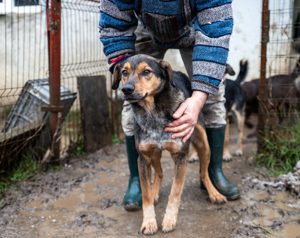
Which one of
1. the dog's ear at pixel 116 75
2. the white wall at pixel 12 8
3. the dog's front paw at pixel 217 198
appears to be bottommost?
the dog's front paw at pixel 217 198

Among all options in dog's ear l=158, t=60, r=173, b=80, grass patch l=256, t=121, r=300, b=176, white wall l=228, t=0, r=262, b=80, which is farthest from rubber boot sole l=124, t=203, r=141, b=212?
white wall l=228, t=0, r=262, b=80

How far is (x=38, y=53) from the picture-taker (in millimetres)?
5176

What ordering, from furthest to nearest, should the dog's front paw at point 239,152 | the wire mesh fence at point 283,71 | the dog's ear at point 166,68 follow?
the dog's front paw at point 239,152, the wire mesh fence at point 283,71, the dog's ear at point 166,68

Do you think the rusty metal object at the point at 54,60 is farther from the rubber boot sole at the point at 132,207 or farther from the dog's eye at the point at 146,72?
the dog's eye at the point at 146,72

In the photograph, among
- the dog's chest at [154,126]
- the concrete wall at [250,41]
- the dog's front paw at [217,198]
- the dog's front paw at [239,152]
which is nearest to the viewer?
the dog's chest at [154,126]

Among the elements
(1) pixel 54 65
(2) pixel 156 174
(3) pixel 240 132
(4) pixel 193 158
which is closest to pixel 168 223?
(2) pixel 156 174

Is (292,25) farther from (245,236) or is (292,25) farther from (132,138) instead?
(245,236)

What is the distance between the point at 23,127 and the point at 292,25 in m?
3.03

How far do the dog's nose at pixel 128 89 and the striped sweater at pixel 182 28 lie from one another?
0.37 m

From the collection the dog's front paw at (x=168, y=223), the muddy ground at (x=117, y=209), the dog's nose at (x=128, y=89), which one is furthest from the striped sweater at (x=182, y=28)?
the muddy ground at (x=117, y=209)

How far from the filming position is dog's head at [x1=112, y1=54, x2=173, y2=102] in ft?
8.57

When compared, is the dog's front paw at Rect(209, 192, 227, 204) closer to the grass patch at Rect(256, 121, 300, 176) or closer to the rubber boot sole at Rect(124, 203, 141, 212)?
the rubber boot sole at Rect(124, 203, 141, 212)

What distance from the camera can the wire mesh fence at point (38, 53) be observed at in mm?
4199

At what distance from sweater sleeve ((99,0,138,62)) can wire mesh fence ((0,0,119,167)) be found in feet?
4.58
